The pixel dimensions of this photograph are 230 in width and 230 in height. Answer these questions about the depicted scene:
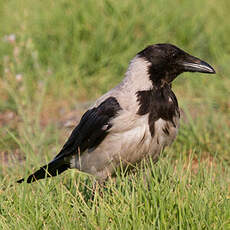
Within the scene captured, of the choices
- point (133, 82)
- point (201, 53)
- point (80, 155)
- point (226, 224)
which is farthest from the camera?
point (201, 53)

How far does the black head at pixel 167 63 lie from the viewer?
4559 millimetres

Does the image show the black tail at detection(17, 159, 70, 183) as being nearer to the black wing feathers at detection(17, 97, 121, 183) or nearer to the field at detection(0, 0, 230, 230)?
the black wing feathers at detection(17, 97, 121, 183)

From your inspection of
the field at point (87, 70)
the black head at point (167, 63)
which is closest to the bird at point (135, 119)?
the black head at point (167, 63)

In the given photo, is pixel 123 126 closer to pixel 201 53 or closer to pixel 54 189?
pixel 54 189

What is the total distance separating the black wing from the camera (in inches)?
175

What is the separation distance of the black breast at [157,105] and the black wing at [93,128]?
0.20m

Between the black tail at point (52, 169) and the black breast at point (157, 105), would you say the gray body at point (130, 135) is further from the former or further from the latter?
the black tail at point (52, 169)

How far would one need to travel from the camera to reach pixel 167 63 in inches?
180

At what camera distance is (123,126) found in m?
4.31

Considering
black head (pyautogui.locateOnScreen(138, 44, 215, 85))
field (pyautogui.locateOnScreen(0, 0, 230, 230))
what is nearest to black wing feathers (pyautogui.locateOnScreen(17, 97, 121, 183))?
field (pyautogui.locateOnScreen(0, 0, 230, 230))

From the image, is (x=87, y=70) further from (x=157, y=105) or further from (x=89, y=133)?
(x=157, y=105)

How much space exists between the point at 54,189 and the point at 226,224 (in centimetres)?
140

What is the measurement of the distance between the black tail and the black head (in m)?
1.11

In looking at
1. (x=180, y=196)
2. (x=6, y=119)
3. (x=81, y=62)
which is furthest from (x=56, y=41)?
(x=180, y=196)
